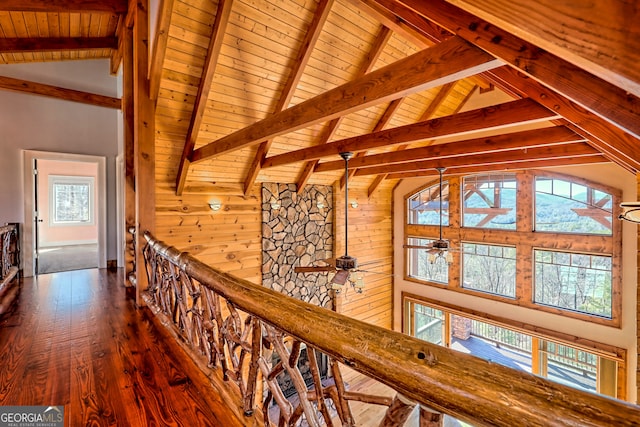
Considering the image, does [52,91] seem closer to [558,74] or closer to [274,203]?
[274,203]

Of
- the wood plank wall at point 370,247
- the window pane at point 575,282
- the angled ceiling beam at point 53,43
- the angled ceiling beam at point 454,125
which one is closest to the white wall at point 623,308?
the window pane at point 575,282

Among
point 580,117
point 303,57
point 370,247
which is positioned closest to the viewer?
point 580,117

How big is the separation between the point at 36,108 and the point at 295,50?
176 inches

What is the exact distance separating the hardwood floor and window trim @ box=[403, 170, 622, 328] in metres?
5.99

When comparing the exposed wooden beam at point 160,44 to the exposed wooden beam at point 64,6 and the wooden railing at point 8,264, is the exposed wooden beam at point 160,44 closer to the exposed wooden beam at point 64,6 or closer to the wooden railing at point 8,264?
the exposed wooden beam at point 64,6

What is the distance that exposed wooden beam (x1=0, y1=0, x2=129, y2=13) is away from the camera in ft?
9.57

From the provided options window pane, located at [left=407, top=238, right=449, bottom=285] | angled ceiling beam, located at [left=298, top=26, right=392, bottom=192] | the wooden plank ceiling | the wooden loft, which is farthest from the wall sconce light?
window pane, located at [left=407, top=238, right=449, bottom=285]

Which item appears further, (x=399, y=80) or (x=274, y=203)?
(x=274, y=203)

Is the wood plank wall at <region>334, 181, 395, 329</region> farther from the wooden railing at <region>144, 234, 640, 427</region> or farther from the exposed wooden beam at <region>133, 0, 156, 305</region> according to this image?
the wooden railing at <region>144, 234, 640, 427</region>

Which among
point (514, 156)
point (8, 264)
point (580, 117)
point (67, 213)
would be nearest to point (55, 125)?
point (8, 264)

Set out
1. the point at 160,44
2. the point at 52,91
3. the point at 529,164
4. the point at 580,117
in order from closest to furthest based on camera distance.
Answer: the point at 580,117 → the point at 160,44 → the point at 52,91 → the point at 529,164

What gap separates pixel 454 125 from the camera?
2762 mm

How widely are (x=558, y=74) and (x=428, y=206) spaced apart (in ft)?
20.2

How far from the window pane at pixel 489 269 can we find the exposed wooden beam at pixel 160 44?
634cm
